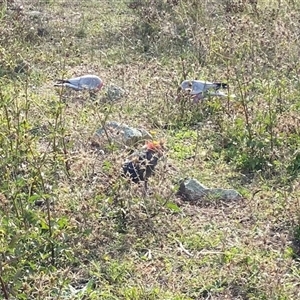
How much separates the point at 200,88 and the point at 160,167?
3.91 ft

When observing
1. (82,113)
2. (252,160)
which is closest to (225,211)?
(252,160)

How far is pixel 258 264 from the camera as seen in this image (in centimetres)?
283

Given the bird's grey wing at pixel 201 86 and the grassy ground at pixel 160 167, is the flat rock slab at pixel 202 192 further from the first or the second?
the bird's grey wing at pixel 201 86

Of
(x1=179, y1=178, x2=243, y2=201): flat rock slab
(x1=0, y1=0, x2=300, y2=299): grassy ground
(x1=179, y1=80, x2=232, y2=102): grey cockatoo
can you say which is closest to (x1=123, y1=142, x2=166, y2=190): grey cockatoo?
(x1=0, y1=0, x2=300, y2=299): grassy ground

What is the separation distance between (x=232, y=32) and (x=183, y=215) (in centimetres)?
192

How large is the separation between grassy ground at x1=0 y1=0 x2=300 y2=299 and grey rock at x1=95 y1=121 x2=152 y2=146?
0.09 meters

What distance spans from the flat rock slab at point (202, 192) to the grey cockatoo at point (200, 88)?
1.02 meters

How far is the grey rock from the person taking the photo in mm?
3764

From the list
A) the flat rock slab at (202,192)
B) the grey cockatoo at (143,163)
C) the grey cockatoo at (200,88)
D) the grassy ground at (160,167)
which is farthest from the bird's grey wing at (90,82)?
the flat rock slab at (202,192)

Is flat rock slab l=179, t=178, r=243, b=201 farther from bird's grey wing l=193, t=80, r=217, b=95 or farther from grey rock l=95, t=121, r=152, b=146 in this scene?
bird's grey wing l=193, t=80, r=217, b=95

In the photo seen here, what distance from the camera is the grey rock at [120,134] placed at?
376 cm

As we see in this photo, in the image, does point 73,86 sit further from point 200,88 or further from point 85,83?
point 200,88

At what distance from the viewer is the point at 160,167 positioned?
11.1 feet

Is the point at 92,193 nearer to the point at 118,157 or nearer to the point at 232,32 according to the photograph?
the point at 118,157
